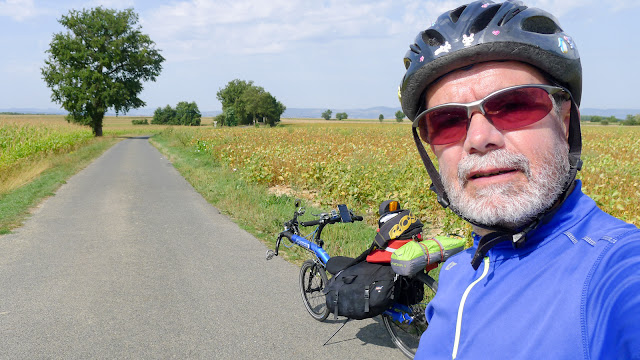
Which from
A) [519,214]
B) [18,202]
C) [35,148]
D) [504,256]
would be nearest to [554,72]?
[519,214]

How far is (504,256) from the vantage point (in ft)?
3.76

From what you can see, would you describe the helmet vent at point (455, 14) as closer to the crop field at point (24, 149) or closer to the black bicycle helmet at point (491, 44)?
the black bicycle helmet at point (491, 44)

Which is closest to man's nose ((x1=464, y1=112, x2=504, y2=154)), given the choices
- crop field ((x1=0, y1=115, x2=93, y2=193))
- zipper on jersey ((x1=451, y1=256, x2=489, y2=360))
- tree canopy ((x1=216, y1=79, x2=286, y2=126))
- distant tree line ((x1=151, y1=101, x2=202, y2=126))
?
zipper on jersey ((x1=451, y1=256, x2=489, y2=360))

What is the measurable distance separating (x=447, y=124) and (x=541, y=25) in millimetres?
449

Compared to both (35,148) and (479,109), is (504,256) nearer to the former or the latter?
(479,109)

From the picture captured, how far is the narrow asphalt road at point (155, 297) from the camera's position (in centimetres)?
355

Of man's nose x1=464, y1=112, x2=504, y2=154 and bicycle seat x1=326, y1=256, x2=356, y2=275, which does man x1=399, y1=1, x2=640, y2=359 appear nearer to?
Answer: man's nose x1=464, y1=112, x2=504, y2=154

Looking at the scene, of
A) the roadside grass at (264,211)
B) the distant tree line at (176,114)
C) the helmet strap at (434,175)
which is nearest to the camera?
the helmet strap at (434,175)

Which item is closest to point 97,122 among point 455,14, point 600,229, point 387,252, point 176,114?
point 387,252

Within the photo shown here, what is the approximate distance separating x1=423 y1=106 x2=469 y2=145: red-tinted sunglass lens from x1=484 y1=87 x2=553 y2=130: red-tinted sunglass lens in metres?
0.09

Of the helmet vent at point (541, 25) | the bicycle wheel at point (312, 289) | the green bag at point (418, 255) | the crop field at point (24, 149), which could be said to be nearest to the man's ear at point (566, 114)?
the helmet vent at point (541, 25)

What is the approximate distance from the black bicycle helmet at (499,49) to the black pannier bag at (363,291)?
173 cm

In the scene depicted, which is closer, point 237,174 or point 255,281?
Result: point 255,281

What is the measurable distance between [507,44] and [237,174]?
39.3ft
